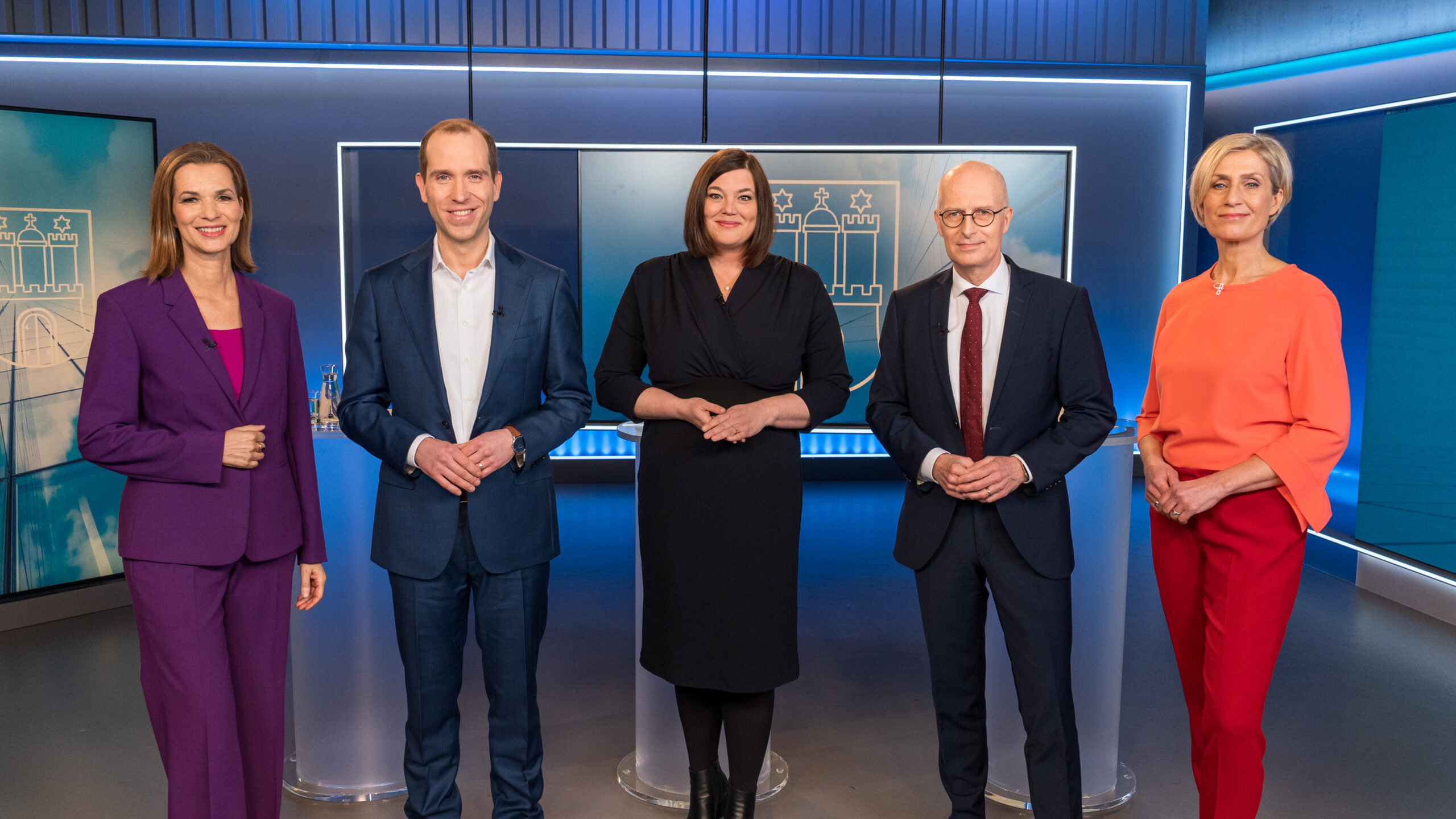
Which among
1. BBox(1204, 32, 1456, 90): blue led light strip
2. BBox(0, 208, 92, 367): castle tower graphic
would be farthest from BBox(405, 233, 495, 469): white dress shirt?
BBox(1204, 32, 1456, 90): blue led light strip

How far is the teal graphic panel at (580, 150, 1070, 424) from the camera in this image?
7254 mm

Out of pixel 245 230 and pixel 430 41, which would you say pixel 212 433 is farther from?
pixel 430 41

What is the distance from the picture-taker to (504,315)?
2.36 m

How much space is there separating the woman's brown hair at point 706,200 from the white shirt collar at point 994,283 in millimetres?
487

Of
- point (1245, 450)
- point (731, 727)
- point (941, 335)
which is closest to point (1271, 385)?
point (1245, 450)

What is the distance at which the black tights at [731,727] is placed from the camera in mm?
2467

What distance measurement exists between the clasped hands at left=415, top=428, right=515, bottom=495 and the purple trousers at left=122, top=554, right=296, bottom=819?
0.39 metres

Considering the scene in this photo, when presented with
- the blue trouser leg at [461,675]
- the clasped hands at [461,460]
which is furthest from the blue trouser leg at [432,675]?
the clasped hands at [461,460]

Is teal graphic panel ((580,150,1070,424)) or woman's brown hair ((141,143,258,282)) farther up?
teal graphic panel ((580,150,1070,424))

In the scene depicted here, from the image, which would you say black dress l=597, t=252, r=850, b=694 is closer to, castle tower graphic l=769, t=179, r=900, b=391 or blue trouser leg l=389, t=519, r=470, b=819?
blue trouser leg l=389, t=519, r=470, b=819

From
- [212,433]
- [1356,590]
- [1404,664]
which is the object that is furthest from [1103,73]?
[212,433]

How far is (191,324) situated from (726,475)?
1246mm

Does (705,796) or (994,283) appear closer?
(994,283)

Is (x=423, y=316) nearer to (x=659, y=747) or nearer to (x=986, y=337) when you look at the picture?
(x=986, y=337)
